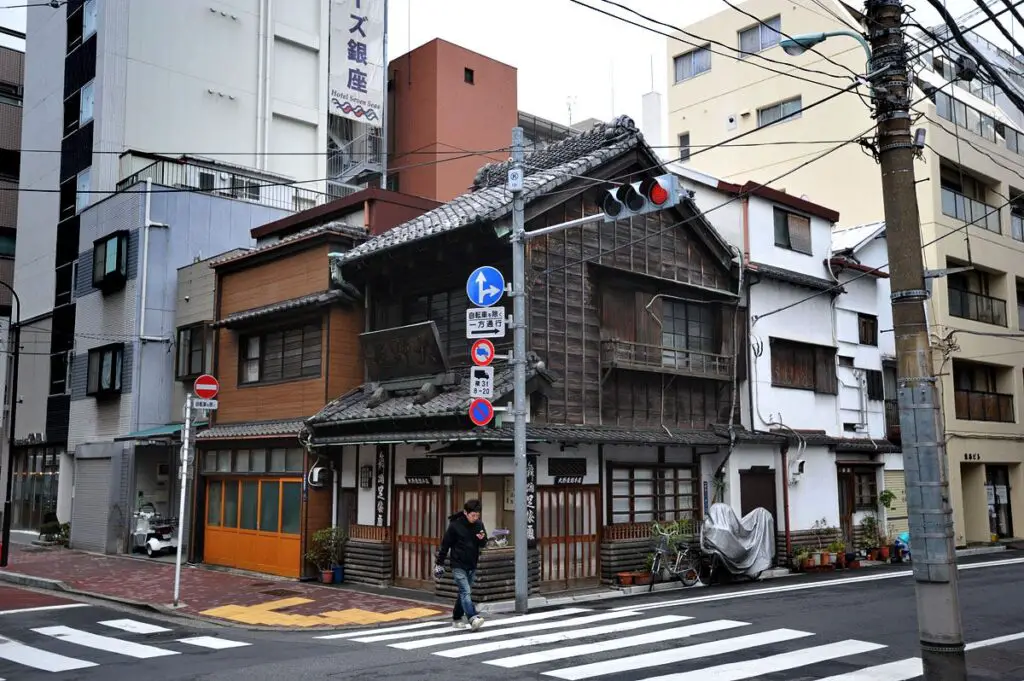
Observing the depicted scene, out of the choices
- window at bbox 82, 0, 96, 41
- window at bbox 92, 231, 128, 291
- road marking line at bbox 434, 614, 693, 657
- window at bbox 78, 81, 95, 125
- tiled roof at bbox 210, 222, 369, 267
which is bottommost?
road marking line at bbox 434, 614, 693, 657

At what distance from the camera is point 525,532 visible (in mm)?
15852

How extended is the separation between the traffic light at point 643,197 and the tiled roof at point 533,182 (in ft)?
12.8

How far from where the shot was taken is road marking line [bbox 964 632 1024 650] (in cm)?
1219

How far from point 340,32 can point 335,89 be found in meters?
2.80

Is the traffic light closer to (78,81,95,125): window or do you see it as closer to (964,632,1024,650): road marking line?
(964,632,1024,650): road marking line

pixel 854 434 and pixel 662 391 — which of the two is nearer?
pixel 662 391

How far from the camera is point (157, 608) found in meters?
16.6

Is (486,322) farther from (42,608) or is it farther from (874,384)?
(874,384)

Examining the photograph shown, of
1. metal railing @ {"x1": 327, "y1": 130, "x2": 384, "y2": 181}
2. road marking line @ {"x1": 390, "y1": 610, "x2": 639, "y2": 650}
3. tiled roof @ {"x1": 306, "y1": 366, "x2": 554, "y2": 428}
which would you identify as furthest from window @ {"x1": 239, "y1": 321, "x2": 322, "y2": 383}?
metal railing @ {"x1": 327, "y1": 130, "x2": 384, "y2": 181}

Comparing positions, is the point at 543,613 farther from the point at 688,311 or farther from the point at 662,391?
the point at 688,311

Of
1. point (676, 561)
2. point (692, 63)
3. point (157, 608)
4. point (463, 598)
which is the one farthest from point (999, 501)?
point (157, 608)

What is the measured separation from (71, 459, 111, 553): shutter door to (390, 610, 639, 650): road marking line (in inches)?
724

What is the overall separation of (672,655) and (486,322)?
22.2 ft

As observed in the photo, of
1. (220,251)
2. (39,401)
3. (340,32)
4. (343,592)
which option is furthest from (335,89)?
(343,592)
